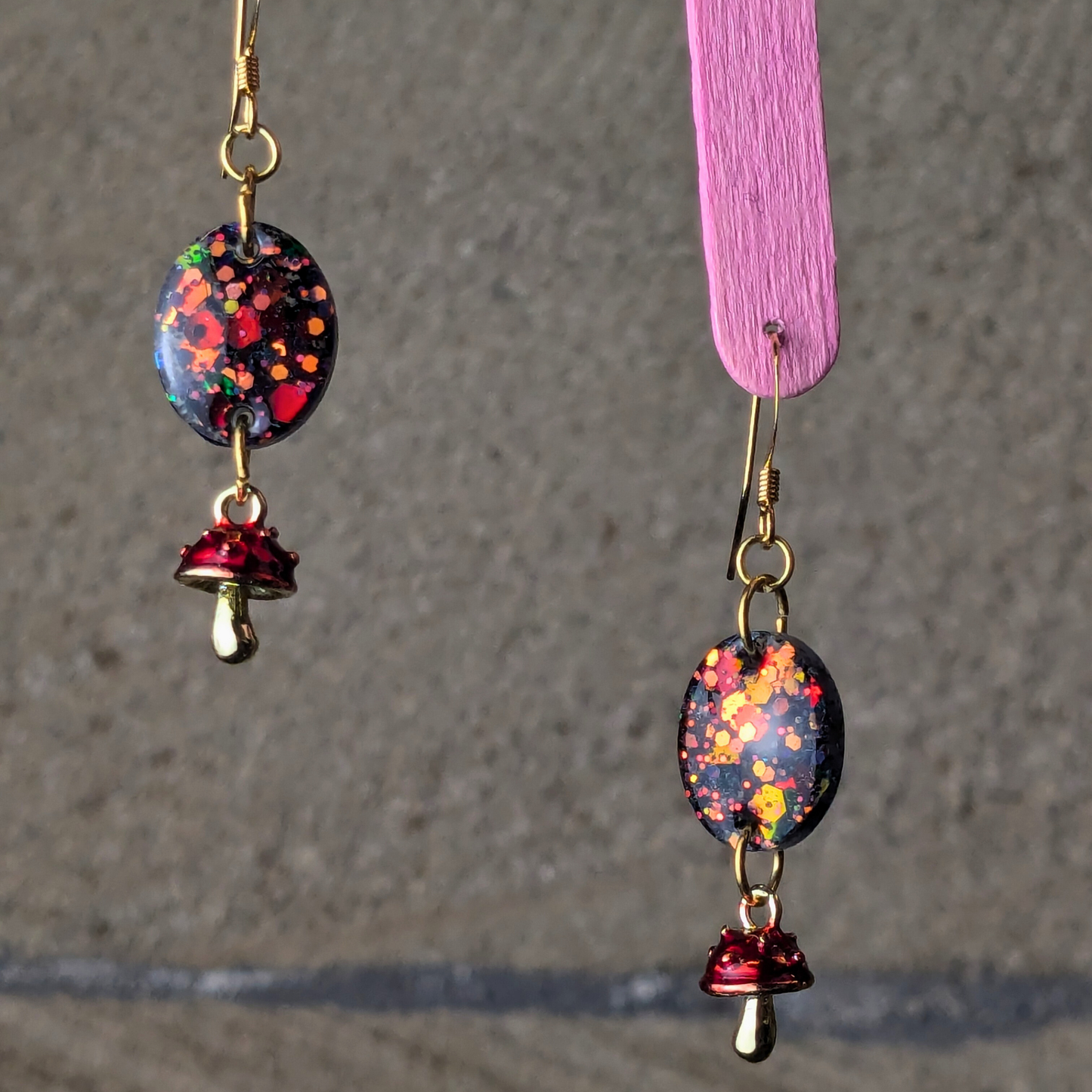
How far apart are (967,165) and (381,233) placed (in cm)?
42

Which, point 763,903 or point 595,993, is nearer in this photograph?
point 763,903

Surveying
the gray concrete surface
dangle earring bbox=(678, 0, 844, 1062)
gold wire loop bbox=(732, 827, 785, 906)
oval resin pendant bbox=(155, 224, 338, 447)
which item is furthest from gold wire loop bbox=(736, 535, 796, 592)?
the gray concrete surface

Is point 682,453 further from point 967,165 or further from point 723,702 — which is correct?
point 723,702

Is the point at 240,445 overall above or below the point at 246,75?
below

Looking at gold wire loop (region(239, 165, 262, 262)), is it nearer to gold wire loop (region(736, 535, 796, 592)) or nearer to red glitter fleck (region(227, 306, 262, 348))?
red glitter fleck (region(227, 306, 262, 348))

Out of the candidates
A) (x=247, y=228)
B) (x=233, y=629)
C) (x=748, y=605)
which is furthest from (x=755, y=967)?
(x=247, y=228)

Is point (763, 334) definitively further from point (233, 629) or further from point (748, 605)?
point (233, 629)

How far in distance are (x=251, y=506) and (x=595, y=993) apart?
20.3 inches

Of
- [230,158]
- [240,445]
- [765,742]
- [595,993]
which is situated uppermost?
[230,158]

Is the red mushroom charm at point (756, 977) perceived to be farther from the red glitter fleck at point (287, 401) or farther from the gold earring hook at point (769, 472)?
the red glitter fleck at point (287, 401)

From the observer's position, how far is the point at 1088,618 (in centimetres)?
102

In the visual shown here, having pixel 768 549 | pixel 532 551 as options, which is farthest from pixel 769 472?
pixel 532 551

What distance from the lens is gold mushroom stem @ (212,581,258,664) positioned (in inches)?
24.9

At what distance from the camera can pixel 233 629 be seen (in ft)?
2.09
